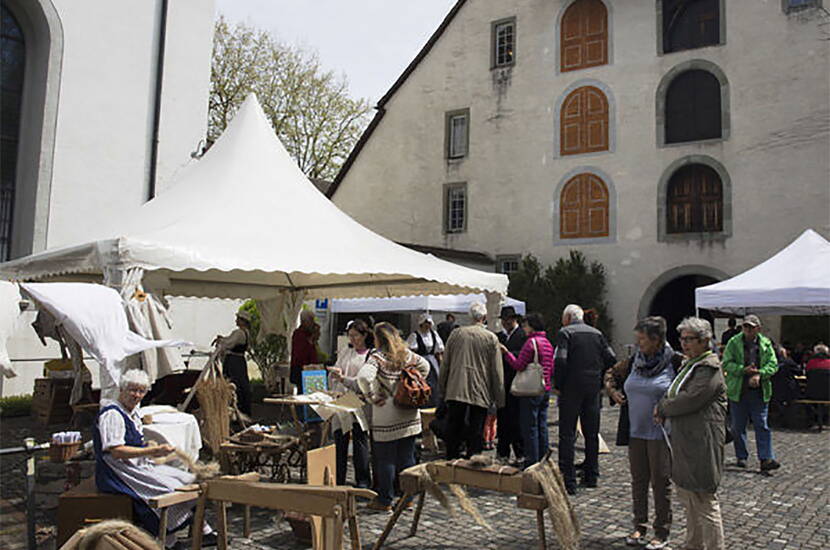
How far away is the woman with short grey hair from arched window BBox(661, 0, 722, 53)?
16223 millimetres

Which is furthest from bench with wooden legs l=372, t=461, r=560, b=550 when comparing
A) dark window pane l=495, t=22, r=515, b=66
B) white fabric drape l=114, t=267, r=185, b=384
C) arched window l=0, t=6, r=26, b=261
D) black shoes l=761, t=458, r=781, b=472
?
dark window pane l=495, t=22, r=515, b=66

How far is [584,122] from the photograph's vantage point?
20.0m

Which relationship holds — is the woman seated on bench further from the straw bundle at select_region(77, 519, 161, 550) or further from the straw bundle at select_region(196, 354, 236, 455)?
the straw bundle at select_region(77, 519, 161, 550)

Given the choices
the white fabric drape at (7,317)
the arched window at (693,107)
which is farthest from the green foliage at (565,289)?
the white fabric drape at (7,317)

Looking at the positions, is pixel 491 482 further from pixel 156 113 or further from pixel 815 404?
pixel 156 113

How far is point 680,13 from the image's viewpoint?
1906cm

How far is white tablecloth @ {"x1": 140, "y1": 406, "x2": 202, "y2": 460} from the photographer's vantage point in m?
4.93

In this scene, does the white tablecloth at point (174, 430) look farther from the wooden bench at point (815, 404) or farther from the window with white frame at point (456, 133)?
the window with white frame at point (456, 133)

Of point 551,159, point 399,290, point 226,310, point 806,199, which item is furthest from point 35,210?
point 806,199

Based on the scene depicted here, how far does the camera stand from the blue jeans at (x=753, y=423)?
24.5ft

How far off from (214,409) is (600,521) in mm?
3511

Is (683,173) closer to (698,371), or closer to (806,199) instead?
(806,199)

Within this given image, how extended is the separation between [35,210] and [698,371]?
35.9ft

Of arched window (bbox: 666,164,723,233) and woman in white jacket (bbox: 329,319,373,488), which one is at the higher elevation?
arched window (bbox: 666,164,723,233)
